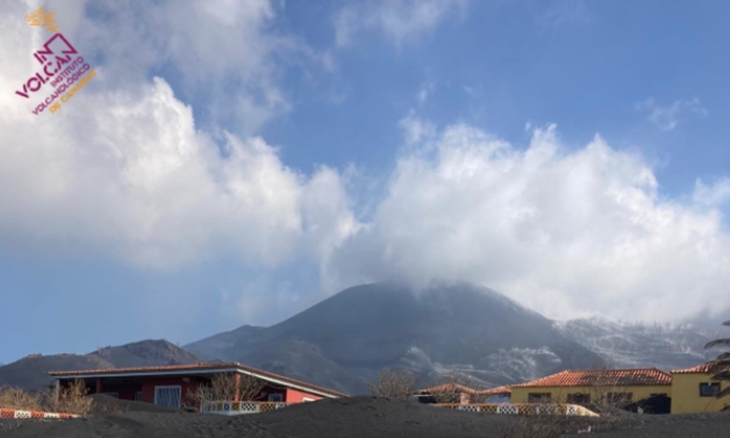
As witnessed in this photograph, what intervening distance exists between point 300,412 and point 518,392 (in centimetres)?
2770

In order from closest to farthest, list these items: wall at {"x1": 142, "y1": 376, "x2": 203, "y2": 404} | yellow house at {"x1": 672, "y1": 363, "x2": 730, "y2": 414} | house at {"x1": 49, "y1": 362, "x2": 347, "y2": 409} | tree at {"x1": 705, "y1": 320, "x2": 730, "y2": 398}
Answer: tree at {"x1": 705, "y1": 320, "x2": 730, "y2": 398}
house at {"x1": 49, "y1": 362, "x2": 347, "y2": 409}
wall at {"x1": 142, "y1": 376, "x2": 203, "y2": 404}
yellow house at {"x1": 672, "y1": 363, "x2": 730, "y2": 414}

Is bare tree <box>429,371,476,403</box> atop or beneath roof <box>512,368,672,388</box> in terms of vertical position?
beneath

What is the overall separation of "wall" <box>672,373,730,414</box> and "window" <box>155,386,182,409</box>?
23.7 metres

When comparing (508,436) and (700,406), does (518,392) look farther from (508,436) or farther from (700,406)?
(508,436)

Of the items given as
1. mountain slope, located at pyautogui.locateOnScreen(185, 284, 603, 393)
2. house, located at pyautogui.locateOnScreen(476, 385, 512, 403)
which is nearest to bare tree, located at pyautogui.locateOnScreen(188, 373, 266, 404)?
house, located at pyautogui.locateOnScreen(476, 385, 512, 403)

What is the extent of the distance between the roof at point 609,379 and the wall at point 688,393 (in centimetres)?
110

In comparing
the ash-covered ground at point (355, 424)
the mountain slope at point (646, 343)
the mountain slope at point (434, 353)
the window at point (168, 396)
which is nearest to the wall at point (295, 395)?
the window at point (168, 396)

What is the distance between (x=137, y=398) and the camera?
41.4 metres

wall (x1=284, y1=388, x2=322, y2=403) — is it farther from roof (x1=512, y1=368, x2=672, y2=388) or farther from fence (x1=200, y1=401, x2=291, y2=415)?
roof (x1=512, y1=368, x2=672, y2=388)

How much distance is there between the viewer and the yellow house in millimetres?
42531

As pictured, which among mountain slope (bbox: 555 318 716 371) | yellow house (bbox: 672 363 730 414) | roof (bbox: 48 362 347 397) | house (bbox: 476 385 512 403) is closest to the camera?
roof (bbox: 48 362 347 397)

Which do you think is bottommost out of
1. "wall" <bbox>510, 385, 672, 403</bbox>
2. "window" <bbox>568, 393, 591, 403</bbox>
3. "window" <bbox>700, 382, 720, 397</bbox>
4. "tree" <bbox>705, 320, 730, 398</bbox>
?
"window" <bbox>568, 393, 591, 403</bbox>

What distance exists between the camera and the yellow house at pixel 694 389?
140 feet

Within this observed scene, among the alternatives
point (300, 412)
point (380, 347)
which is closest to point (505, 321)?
point (380, 347)
